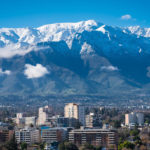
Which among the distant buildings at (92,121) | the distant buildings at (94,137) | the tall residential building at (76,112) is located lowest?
the distant buildings at (94,137)

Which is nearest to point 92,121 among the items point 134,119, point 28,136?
point 134,119

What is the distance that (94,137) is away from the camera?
270ft

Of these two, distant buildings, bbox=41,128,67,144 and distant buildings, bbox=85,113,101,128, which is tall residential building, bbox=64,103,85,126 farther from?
distant buildings, bbox=41,128,67,144

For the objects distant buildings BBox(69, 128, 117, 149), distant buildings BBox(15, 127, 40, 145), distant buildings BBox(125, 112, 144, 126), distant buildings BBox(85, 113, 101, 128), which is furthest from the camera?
distant buildings BBox(125, 112, 144, 126)

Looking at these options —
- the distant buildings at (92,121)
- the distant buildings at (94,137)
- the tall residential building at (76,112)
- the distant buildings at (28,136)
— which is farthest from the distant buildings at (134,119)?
the distant buildings at (94,137)

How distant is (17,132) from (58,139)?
267 inches

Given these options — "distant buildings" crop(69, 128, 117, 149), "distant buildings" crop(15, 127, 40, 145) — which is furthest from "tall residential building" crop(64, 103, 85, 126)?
"distant buildings" crop(69, 128, 117, 149)

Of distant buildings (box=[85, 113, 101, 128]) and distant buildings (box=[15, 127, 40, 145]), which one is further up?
distant buildings (box=[85, 113, 101, 128])

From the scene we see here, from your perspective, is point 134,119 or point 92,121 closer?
point 92,121

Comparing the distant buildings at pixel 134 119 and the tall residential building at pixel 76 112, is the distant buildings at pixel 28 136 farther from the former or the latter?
the distant buildings at pixel 134 119

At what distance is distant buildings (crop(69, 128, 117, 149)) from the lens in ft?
266

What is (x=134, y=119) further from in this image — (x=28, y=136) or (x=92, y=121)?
(x=28, y=136)

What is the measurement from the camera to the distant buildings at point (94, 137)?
3187 inches

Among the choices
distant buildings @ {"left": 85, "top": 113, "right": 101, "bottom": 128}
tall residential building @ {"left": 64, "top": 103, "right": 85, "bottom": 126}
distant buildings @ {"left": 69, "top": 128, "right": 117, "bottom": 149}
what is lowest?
distant buildings @ {"left": 69, "top": 128, "right": 117, "bottom": 149}
